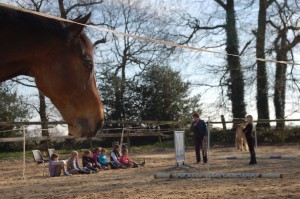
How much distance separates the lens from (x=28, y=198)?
7.62 meters

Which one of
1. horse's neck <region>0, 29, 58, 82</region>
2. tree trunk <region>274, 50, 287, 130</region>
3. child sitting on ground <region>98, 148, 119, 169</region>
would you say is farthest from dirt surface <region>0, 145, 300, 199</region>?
tree trunk <region>274, 50, 287, 130</region>

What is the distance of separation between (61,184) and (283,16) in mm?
18483

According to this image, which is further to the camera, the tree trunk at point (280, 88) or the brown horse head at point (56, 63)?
the tree trunk at point (280, 88)

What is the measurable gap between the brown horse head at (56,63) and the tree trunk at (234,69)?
24.3 metres

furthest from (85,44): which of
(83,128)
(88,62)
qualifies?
(83,128)

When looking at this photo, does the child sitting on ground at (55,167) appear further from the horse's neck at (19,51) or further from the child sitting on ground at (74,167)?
the horse's neck at (19,51)

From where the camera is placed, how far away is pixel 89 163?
1241 centimetres

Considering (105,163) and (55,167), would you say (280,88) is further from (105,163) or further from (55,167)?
(55,167)

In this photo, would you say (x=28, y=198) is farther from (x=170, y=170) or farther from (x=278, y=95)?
(x=278, y=95)

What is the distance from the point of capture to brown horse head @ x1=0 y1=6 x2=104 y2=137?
2.51m

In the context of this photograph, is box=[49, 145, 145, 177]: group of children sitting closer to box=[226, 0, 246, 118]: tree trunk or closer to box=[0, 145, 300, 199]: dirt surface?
box=[0, 145, 300, 199]: dirt surface

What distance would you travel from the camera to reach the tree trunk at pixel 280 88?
24.2m

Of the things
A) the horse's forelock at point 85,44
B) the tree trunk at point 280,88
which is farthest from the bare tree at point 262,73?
the horse's forelock at point 85,44

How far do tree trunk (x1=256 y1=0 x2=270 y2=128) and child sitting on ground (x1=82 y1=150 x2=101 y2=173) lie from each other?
15.1 metres
